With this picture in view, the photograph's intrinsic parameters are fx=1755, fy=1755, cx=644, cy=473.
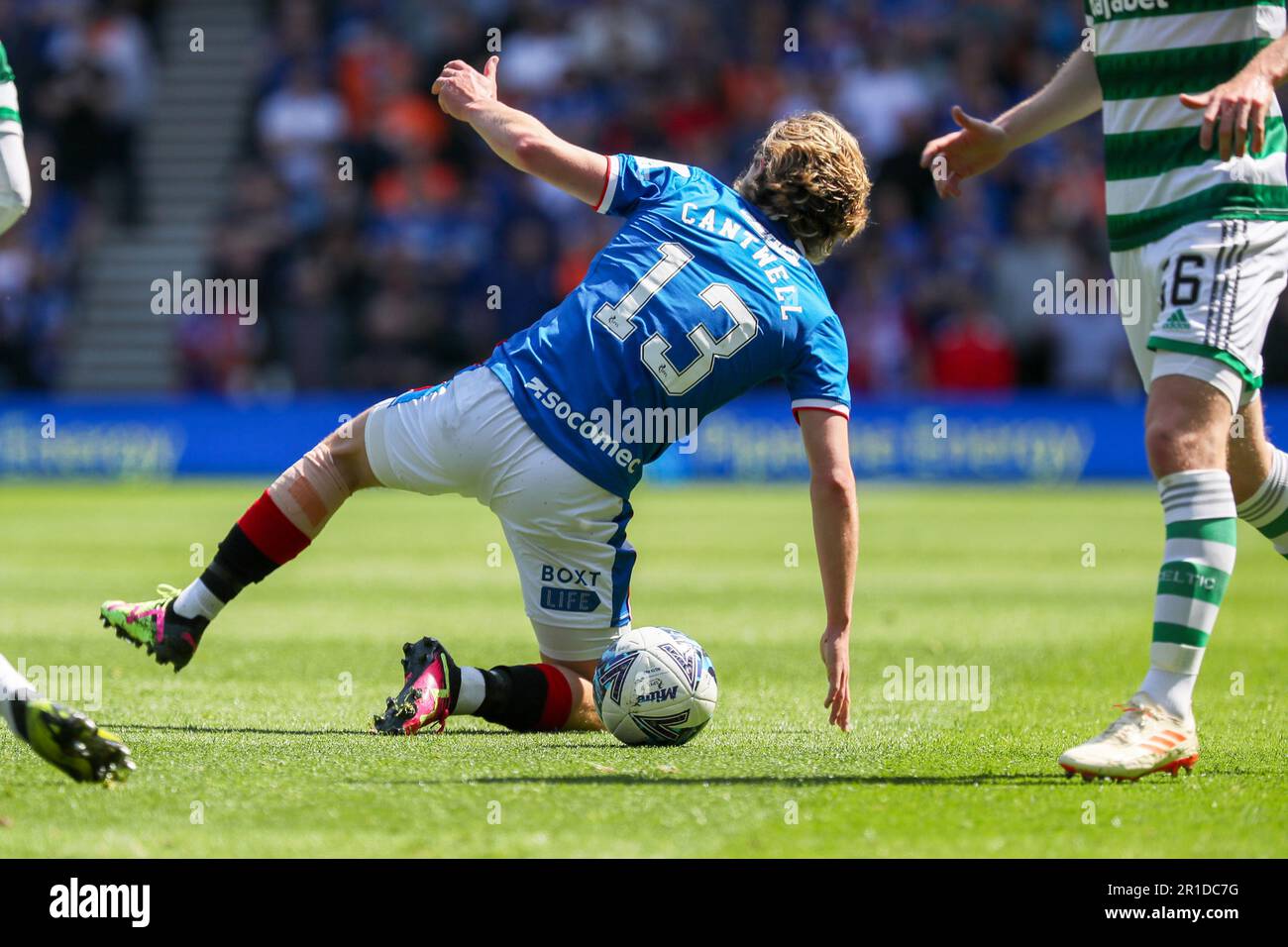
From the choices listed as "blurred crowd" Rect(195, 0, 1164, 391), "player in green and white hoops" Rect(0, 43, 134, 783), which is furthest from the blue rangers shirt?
"blurred crowd" Rect(195, 0, 1164, 391)

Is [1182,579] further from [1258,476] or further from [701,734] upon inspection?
[701,734]

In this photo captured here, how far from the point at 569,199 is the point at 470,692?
16.5 m

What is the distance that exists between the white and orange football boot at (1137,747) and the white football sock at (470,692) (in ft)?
6.32

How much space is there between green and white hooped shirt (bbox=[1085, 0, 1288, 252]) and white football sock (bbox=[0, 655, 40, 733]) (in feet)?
11.0

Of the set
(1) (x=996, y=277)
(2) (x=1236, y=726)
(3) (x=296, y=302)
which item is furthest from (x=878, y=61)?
(2) (x=1236, y=726)

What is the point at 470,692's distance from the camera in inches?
228

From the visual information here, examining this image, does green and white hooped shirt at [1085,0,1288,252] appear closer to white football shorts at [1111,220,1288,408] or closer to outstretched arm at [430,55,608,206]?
white football shorts at [1111,220,1288,408]

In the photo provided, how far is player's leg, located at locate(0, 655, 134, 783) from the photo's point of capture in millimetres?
4523

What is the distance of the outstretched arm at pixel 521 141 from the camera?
544cm

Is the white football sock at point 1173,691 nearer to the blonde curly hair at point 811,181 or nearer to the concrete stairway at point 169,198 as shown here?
the blonde curly hair at point 811,181

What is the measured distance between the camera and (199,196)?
24641mm

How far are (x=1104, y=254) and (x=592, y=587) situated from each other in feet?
50.3

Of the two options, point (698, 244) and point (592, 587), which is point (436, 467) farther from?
point (698, 244)
